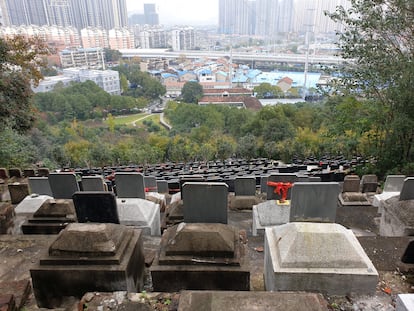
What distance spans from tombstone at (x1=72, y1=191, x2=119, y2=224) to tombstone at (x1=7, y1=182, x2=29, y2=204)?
369cm

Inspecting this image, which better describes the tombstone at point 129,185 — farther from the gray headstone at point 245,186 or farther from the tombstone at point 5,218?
the gray headstone at point 245,186

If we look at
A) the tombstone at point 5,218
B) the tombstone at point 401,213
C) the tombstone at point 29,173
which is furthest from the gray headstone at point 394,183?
the tombstone at point 29,173

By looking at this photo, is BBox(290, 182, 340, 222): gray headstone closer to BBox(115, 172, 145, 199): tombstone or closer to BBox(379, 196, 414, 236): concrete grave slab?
BBox(379, 196, 414, 236): concrete grave slab

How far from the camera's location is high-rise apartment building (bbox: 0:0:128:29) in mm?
108125

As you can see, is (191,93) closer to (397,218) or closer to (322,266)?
(397,218)

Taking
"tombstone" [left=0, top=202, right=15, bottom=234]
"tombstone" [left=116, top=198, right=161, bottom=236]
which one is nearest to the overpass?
"tombstone" [left=116, top=198, right=161, bottom=236]

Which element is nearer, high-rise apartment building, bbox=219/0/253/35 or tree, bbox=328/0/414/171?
tree, bbox=328/0/414/171

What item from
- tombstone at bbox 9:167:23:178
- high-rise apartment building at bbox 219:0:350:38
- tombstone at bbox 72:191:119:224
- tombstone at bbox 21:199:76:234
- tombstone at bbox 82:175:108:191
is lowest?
tombstone at bbox 9:167:23:178

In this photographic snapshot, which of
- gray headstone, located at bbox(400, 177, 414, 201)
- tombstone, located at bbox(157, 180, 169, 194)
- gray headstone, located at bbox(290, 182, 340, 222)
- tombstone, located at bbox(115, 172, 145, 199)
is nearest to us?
gray headstone, located at bbox(290, 182, 340, 222)

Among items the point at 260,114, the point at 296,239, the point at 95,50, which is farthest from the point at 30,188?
the point at 95,50

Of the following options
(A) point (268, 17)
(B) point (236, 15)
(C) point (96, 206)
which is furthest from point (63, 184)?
(B) point (236, 15)

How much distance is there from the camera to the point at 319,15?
130 m

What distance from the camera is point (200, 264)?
3.69 m

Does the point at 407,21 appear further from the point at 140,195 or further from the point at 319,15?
the point at 319,15
